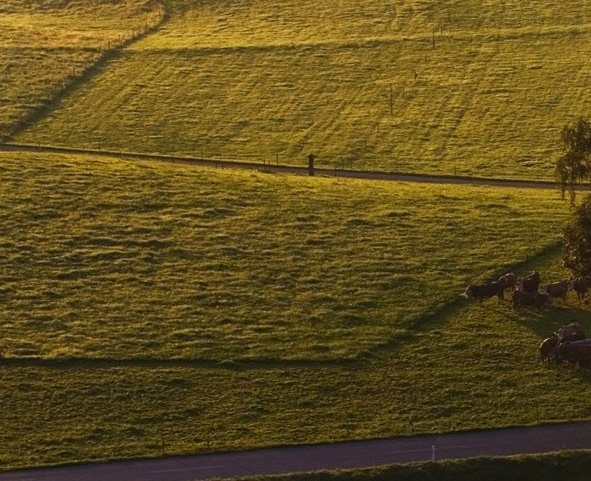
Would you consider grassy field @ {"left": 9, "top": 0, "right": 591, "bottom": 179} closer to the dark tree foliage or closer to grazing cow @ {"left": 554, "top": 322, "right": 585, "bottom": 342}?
the dark tree foliage

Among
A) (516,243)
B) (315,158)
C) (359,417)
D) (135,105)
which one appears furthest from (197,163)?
(359,417)

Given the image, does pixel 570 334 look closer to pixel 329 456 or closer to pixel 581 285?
pixel 581 285

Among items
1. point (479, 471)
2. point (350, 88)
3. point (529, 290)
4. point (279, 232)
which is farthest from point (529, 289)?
point (350, 88)

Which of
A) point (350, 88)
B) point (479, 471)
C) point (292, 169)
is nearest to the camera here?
point (479, 471)

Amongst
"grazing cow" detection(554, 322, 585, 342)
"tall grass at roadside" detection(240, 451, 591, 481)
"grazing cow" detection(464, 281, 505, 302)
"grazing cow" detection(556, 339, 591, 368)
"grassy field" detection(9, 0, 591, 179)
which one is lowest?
Result: "tall grass at roadside" detection(240, 451, 591, 481)

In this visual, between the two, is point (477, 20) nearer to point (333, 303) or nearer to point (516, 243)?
point (516, 243)

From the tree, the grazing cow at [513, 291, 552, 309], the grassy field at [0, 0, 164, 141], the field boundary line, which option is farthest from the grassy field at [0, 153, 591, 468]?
the grassy field at [0, 0, 164, 141]

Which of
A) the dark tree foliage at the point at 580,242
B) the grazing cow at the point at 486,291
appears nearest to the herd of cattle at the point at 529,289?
the grazing cow at the point at 486,291

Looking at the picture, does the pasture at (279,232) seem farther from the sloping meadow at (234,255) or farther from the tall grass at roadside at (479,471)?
the tall grass at roadside at (479,471)
